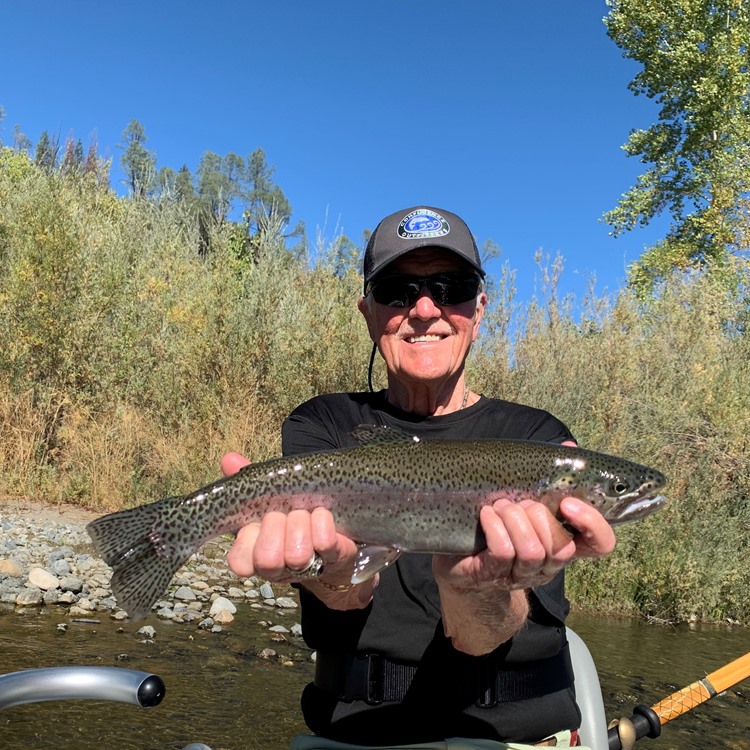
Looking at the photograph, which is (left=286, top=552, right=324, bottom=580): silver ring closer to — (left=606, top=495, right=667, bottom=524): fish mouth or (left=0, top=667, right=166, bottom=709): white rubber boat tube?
(left=0, top=667, right=166, bottom=709): white rubber boat tube

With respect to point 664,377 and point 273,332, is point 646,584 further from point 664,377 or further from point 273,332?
point 273,332

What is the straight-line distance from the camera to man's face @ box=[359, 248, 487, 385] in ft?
10.6

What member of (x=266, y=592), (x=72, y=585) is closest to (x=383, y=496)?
(x=72, y=585)

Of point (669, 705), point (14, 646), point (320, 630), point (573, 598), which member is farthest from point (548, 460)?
point (573, 598)

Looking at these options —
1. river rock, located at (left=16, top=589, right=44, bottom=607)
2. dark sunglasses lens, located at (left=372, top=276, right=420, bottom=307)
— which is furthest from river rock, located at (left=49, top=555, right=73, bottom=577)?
dark sunglasses lens, located at (left=372, top=276, right=420, bottom=307)

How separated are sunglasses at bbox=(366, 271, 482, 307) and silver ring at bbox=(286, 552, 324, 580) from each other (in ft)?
4.41

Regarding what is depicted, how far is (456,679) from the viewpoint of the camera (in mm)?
2570

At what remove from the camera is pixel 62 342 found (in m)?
12.3

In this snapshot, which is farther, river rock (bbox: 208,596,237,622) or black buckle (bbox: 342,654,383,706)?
river rock (bbox: 208,596,237,622)

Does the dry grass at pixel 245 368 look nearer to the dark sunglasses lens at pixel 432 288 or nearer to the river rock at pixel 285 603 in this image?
the river rock at pixel 285 603

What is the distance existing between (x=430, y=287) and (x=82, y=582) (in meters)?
6.65

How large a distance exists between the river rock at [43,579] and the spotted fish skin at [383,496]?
20.1 feet

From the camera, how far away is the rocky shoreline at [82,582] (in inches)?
301

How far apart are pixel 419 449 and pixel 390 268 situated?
3.09 ft
